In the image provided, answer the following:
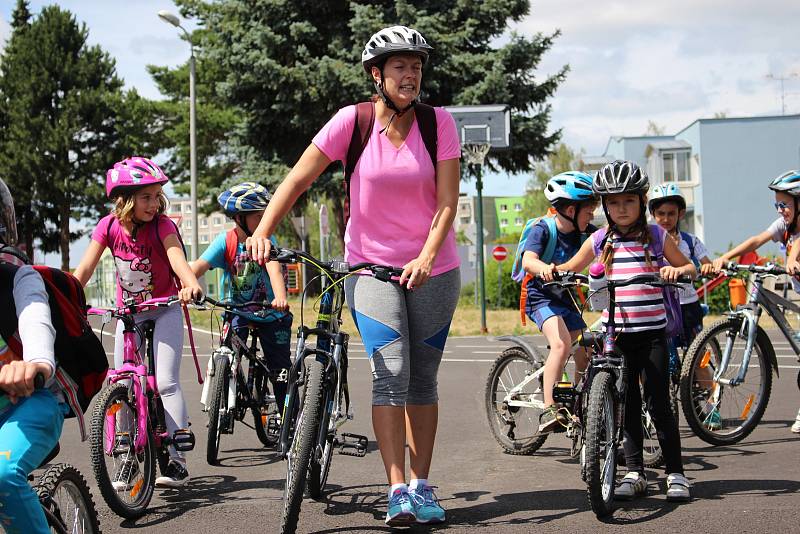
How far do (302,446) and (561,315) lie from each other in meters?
2.72

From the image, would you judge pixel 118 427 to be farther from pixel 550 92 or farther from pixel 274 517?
pixel 550 92

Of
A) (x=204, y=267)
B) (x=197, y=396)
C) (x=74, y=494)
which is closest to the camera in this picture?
(x=74, y=494)

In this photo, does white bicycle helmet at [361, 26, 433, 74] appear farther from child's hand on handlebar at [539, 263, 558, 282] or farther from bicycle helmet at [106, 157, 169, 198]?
bicycle helmet at [106, 157, 169, 198]

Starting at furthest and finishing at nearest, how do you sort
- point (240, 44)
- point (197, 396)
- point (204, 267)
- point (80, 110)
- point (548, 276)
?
point (80, 110), point (240, 44), point (197, 396), point (204, 267), point (548, 276)

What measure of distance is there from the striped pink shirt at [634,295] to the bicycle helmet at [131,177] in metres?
2.61

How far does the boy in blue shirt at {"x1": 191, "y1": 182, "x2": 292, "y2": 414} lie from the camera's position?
747 cm

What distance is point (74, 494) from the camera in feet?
11.6

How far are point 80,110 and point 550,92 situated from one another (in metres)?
32.7

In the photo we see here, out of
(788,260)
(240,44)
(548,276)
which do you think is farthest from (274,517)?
(240,44)

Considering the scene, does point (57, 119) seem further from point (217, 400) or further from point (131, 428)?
point (131, 428)

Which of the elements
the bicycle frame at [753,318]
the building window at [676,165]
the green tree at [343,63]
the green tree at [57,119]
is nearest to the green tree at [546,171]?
the building window at [676,165]

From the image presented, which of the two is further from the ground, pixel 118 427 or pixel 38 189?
pixel 38 189

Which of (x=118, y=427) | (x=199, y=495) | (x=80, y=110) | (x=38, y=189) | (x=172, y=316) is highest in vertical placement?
(x=80, y=110)

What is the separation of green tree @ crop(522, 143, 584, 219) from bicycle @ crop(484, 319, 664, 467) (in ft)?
195
